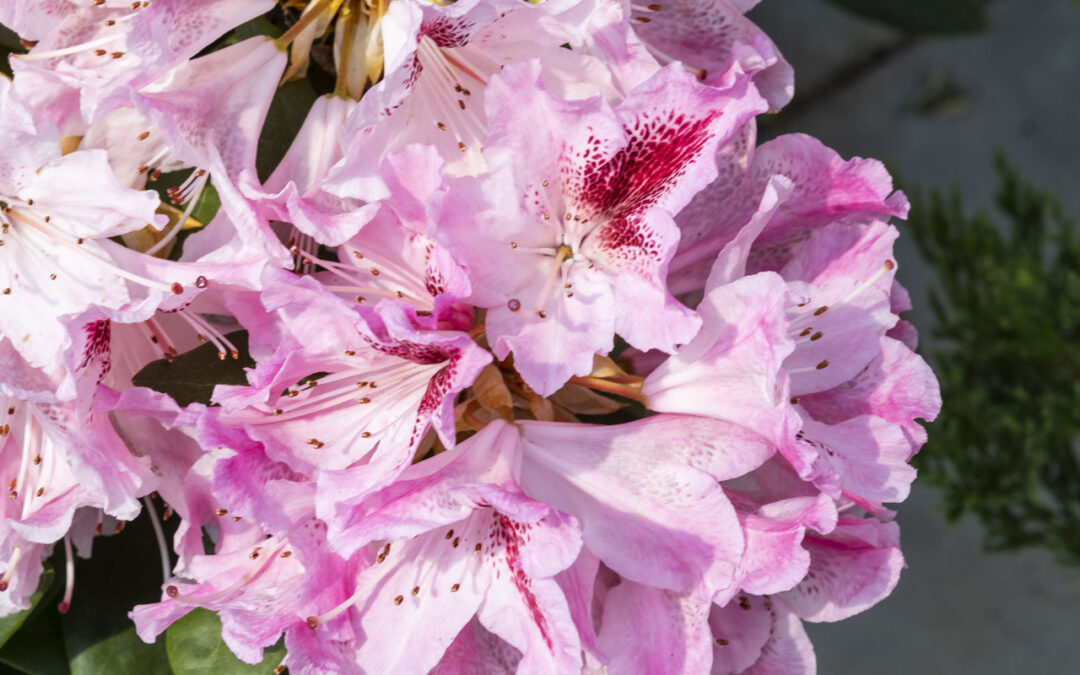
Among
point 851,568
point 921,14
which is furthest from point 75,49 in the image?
point 921,14

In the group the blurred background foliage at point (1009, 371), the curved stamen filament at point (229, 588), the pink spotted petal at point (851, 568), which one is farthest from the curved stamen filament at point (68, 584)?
the blurred background foliage at point (1009, 371)

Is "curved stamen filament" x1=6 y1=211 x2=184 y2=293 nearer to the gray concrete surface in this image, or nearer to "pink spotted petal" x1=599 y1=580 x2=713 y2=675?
"pink spotted petal" x1=599 y1=580 x2=713 y2=675

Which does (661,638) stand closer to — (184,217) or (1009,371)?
(184,217)

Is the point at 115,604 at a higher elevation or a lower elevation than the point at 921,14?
higher

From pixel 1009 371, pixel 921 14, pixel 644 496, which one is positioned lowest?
pixel 1009 371

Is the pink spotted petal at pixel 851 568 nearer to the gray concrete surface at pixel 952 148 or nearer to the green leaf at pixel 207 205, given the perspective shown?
the green leaf at pixel 207 205

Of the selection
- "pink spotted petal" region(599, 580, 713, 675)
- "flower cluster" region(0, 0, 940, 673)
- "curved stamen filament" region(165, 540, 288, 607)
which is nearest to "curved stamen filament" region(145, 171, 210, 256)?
"flower cluster" region(0, 0, 940, 673)
